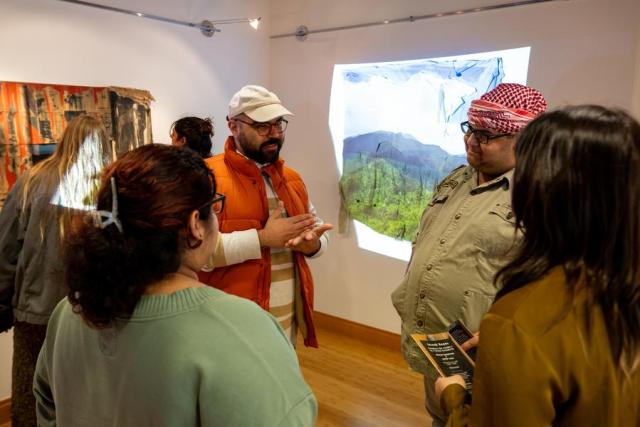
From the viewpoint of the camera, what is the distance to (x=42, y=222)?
1746 mm

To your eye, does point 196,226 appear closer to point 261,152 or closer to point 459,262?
point 459,262

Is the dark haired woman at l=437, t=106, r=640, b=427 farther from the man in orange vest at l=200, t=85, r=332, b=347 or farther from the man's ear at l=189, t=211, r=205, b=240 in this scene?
the man in orange vest at l=200, t=85, r=332, b=347

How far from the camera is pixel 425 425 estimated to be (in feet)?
8.02

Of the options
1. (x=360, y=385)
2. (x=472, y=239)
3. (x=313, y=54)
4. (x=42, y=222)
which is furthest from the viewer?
(x=313, y=54)

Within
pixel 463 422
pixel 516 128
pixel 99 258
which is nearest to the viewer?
pixel 99 258

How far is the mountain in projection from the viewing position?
9.72 ft

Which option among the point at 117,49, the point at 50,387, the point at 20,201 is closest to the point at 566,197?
the point at 50,387

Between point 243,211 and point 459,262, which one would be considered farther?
point 243,211

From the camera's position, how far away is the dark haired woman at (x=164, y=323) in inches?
27.7

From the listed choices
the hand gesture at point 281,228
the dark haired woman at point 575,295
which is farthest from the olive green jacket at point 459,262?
the dark haired woman at point 575,295

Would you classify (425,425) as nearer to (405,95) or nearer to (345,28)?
(405,95)

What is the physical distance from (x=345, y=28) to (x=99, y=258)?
113 inches

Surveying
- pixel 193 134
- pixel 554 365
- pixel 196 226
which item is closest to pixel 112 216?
pixel 196 226

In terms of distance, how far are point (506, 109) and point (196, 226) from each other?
3.79 ft
